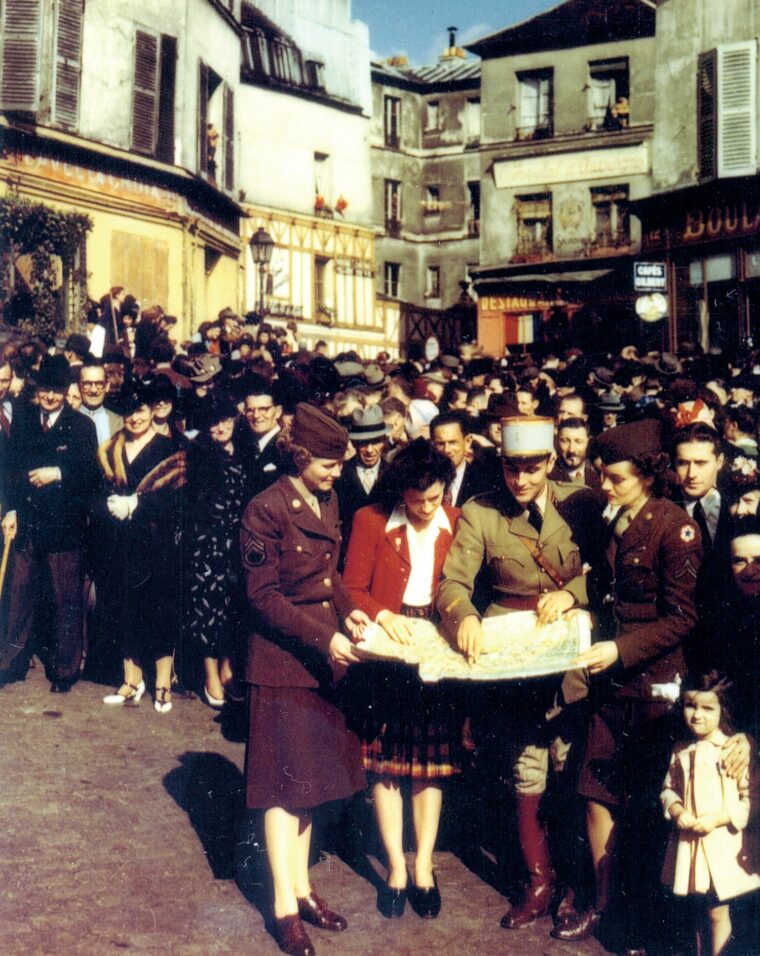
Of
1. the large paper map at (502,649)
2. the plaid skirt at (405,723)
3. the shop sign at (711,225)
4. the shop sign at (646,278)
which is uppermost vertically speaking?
the shop sign at (711,225)

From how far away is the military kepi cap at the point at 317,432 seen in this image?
4980mm

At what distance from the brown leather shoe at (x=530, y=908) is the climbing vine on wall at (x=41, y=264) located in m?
13.9

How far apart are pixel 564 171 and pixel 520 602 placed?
29.3 m

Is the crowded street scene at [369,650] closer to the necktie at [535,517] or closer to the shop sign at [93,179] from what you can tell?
the necktie at [535,517]

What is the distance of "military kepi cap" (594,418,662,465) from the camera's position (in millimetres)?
4934

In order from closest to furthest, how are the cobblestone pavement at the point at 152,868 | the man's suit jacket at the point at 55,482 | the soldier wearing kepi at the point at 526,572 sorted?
the cobblestone pavement at the point at 152,868, the soldier wearing kepi at the point at 526,572, the man's suit jacket at the point at 55,482

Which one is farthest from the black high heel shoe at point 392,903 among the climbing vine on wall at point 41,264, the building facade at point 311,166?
the building facade at point 311,166

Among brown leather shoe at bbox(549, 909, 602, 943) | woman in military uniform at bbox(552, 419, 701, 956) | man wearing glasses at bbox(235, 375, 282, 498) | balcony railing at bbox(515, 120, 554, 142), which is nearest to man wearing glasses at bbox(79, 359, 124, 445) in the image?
man wearing glasses at bbox(235, 375, 282, 498)

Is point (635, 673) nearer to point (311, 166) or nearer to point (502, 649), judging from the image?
point (502, 649)

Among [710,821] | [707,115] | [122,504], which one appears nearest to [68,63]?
[707,115]

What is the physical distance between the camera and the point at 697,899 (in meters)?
4.55

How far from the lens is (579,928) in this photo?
16.1 feet

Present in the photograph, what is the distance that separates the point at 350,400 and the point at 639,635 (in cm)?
408

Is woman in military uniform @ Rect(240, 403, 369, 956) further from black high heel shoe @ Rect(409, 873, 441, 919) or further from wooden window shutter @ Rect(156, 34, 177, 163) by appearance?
wooden window shutter @ Rect(156, 34, 177, 163)
